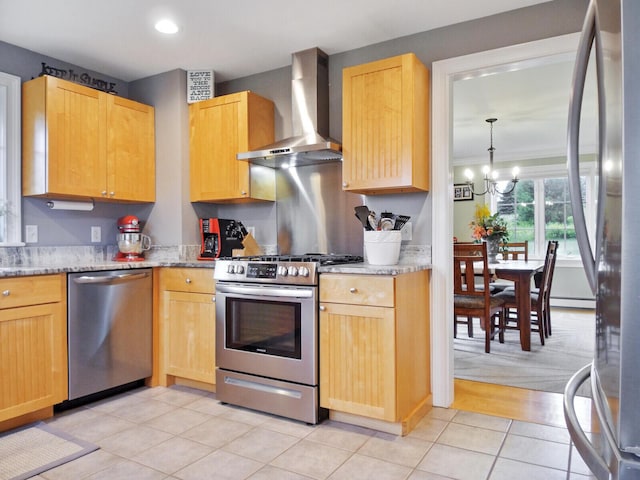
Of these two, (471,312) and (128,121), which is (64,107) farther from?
(471,312)

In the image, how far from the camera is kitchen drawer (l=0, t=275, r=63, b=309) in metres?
2.41

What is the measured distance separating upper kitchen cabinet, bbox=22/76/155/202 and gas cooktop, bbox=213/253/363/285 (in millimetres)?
1185

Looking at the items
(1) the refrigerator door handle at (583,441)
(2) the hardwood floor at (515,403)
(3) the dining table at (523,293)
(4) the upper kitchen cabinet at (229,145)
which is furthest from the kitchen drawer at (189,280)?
(3) the dining table at (523,293)

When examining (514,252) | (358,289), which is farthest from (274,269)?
(514,252)

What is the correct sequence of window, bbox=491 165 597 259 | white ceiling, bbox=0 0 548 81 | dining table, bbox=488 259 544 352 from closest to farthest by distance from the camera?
white ceiling, bbox=0 0 548 81, dining table, bbox=488 259 544 352, window, bbox=491 165 597 259

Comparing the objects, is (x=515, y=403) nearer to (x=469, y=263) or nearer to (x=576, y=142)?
(x=469, y=263)

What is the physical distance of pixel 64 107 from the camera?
309 cm

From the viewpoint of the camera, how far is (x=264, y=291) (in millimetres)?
2709

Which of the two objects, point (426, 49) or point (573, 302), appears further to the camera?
point (573, 302)

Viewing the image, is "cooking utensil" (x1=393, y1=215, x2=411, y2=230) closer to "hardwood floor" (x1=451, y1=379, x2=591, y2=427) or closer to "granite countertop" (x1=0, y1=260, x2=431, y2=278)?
"granite countertop" (x1=0, y1=260, x2=431, y2=278)

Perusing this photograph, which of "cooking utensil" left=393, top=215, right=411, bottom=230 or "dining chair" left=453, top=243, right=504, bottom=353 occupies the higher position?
"cooking utensil" left=393, top=215, right=411, bottom=230

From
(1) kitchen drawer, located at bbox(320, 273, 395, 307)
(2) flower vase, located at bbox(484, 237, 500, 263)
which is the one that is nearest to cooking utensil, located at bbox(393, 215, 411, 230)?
(1) kitchen drawer, located at bbox(320, 273, 395, 307)

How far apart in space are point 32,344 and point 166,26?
206cm

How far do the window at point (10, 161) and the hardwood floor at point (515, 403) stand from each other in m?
3.14
